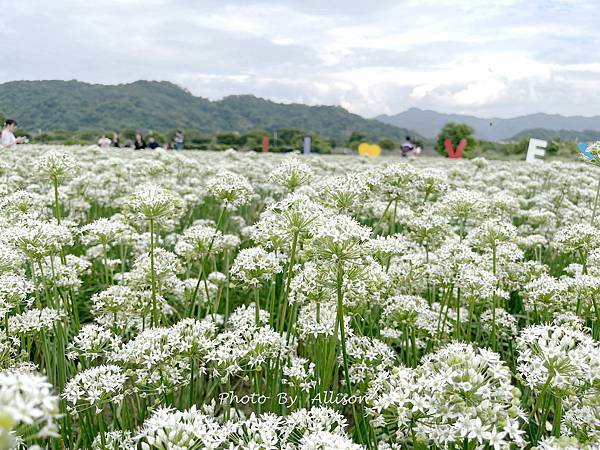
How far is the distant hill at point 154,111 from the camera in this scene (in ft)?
156

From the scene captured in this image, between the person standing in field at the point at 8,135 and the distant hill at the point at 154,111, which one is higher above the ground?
the distant hill at the point at 154,111

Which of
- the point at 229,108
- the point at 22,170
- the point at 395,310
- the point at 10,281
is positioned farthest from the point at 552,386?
the point at 229,108

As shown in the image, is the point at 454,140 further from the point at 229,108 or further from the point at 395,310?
the point at 395,310

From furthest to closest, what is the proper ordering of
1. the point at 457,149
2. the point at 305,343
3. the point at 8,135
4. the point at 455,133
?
the point at 455,133
the point at 457,149
the point at 8,135
the point at 305,343

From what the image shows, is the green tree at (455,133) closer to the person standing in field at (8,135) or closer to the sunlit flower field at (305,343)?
the person standing in field at (8,135)

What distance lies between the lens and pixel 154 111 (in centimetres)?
12212

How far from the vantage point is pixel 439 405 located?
91.9 inches

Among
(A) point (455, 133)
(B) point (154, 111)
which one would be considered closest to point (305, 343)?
(A) point (455, 133)

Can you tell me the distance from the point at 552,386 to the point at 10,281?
12.3 ft

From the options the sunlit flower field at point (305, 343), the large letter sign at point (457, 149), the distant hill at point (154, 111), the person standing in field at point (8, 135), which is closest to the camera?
the sunlit flower field at point (305, 343)

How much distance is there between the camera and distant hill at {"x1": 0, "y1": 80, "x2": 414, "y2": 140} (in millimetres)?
47500

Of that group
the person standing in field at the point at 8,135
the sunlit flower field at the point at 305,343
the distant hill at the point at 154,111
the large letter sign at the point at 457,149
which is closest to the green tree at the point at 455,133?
the distant hill at the point at 154,111

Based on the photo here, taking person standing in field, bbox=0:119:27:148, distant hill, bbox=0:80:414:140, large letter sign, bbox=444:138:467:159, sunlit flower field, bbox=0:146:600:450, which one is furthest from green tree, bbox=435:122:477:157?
sunlit flower field, bbox=0:146:600:450

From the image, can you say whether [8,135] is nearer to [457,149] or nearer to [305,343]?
[305,343]
